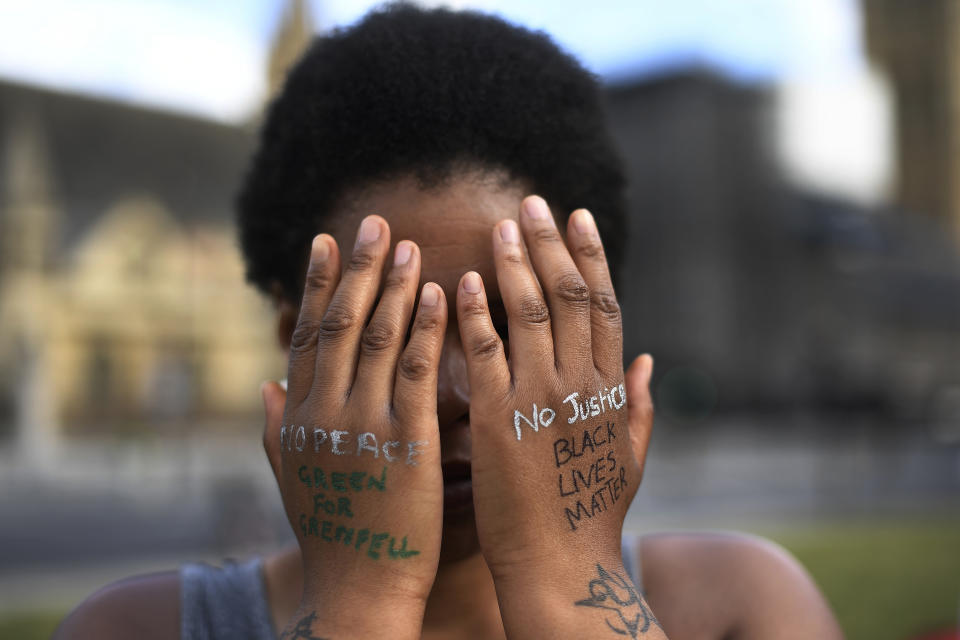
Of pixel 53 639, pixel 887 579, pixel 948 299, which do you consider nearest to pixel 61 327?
pixel 887 579

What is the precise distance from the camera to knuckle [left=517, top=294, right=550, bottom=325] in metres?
1.54

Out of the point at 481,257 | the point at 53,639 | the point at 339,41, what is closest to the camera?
the point at 481,257

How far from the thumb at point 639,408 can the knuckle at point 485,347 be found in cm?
38

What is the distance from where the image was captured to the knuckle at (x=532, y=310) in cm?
154

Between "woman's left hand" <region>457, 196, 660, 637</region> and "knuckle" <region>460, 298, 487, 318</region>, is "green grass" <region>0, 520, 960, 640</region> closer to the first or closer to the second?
"woman's left hand" <region>457, 196, 660, 637</region>

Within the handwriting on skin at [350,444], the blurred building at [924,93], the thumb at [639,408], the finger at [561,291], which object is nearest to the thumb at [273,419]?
the handwriting on skin at [350,444]

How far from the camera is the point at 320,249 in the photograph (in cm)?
158

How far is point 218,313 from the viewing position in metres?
35.1

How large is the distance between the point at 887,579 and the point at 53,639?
8.17m

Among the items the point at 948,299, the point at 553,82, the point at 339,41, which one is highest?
the point at 339,41

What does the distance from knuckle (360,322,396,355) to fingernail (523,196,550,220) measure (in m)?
0.32

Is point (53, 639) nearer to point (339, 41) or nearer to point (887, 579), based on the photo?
point (339, 41)

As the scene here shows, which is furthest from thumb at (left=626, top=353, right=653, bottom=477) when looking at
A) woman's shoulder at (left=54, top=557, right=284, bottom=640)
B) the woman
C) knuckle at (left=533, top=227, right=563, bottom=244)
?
woman's shoulder at (left=54, top=557, right=284, bottom=640)

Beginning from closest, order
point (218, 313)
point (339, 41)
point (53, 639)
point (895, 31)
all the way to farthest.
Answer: point (53, 639)
point (339, 41)
point (218, 313)
point (895, 31)
